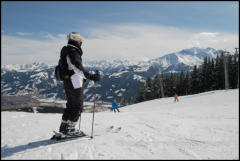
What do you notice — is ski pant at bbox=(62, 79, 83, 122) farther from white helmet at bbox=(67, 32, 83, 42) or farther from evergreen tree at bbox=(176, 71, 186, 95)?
evergreen tree at bbox=(176, 71, 186, 95)

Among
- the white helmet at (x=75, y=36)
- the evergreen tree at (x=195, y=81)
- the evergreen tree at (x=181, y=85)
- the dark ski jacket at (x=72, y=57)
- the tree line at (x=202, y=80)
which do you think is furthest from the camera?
the evergreen tree at (x=181, y=85)

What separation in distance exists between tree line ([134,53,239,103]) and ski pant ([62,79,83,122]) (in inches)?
1712

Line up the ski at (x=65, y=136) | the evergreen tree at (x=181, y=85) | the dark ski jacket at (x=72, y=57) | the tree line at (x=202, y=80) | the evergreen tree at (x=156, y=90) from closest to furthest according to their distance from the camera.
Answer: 1. the dark ski jacket at (x=72, y=57)
2. the ski at (x=65, y=136)
3. the tree line at (x=202, y=80)
4. the evergreen tree at (x=181, y=85)
5. the evergreen tree at (x=156, y=90)

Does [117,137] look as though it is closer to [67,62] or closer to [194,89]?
[67,62]

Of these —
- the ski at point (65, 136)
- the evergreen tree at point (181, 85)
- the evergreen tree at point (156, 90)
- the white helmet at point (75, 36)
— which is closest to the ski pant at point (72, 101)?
the ski at point (65, 136)

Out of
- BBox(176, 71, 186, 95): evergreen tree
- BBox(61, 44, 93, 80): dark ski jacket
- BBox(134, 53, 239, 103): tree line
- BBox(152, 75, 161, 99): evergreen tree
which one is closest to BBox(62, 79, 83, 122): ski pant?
BBox(61, 44, 93, 80): dark ski jacket

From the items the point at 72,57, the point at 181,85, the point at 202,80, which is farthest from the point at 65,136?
the point at 181,85

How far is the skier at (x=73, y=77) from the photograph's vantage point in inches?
154

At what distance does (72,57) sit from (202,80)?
55887mm

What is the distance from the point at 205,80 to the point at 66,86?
55.2m

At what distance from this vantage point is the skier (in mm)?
3924

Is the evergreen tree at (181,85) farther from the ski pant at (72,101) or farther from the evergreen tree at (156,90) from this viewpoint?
the ski pant at (72,101)

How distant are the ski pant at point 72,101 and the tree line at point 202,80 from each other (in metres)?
43.5

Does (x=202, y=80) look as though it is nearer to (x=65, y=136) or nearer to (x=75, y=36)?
(x=75, y=36)
